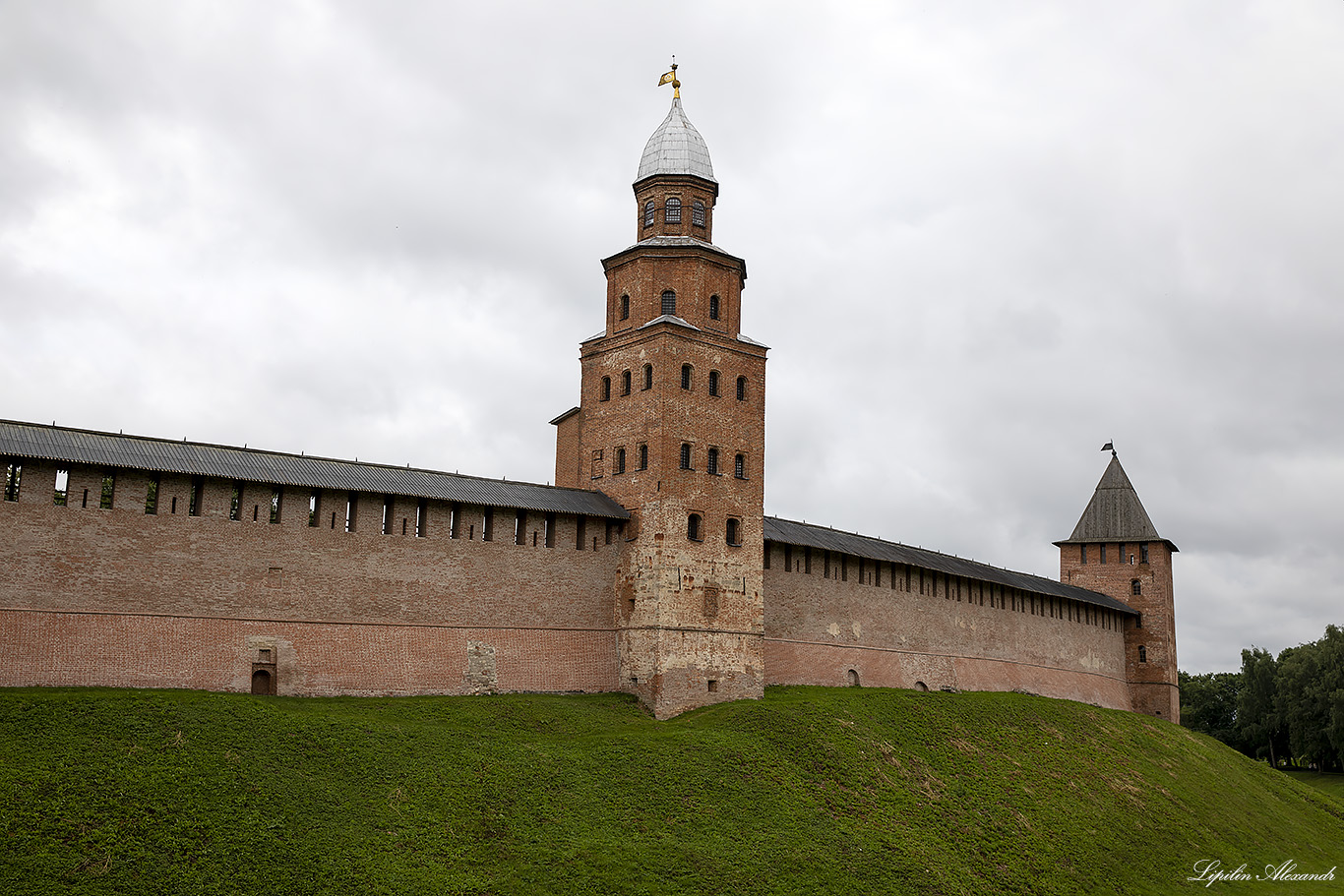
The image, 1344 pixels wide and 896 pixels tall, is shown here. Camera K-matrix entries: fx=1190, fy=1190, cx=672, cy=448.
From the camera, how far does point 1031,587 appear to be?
5003 cm

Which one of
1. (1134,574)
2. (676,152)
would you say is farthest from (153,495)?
(1134,574)

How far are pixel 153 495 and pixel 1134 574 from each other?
157ft

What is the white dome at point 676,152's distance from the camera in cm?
3850

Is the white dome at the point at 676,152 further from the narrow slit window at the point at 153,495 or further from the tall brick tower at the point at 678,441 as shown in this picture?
the narrow slit window at the point at 153,495

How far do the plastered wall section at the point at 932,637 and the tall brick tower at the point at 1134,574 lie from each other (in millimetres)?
1950

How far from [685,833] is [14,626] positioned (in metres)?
14.9

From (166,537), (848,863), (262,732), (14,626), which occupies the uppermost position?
(166,537)

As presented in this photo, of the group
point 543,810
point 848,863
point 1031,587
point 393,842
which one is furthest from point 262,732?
point 1031,587

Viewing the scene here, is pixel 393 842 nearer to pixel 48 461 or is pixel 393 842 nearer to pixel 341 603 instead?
pixel 341 603

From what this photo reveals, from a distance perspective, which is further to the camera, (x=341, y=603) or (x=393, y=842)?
(x=341, y=603)

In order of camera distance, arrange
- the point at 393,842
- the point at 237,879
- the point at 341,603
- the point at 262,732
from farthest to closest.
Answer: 1. the point at 341,603
2. the point at 262,732
3. the point at 393,842
4. the point at 237,879

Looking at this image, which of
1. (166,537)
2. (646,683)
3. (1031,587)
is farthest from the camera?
(1031,587)

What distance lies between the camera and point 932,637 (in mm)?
43938

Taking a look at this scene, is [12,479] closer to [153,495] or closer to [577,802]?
[153,495]
